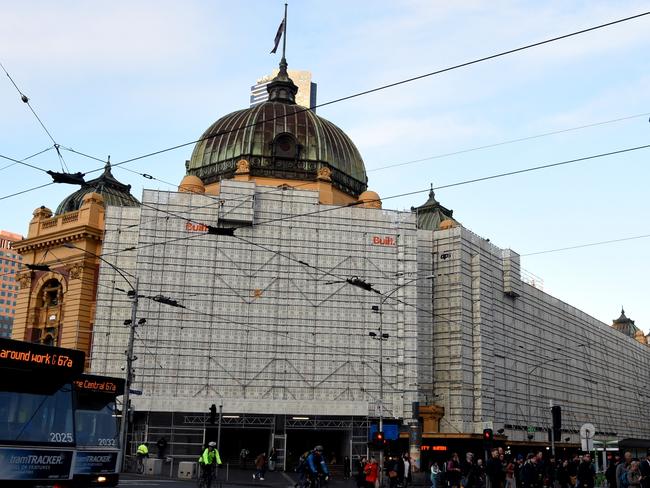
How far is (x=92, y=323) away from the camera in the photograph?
52.2 meters

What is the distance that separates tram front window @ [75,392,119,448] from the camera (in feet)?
67.1

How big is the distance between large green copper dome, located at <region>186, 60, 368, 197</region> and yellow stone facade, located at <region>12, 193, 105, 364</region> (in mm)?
10262

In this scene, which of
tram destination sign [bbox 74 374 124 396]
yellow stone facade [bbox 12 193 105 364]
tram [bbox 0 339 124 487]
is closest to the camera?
tram [bbox 0 339 124 487]

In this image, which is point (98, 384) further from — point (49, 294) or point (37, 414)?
point (49, 294)

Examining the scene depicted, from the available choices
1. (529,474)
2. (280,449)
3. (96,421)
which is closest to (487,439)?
(529,474)

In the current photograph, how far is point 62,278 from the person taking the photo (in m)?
54.3

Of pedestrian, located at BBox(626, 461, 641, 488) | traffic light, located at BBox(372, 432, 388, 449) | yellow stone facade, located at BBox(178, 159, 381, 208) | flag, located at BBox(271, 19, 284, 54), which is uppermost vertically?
flag, located at BBox(271, 19, 284, 54)

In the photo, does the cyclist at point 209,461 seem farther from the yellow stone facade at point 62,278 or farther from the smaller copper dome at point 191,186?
the smaller copper dome at point 191,186

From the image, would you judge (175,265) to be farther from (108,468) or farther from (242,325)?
(108,468)

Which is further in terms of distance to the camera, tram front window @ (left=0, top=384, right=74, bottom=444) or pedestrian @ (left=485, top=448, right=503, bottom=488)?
pedestrian @ (left=485, top=448, right=503, bottom=488)

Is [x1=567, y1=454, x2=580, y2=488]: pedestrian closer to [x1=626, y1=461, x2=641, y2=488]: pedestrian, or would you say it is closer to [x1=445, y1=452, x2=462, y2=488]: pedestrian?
[x1=445, y1=452, x2=462, y2=488]: pedestrian

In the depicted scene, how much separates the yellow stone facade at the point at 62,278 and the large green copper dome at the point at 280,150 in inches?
404

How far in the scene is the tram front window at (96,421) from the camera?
806 inches

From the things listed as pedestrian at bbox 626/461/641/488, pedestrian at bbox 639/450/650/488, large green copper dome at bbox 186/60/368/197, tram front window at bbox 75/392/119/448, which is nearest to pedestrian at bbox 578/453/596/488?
pedestrian at bbox 626/461/641/488
